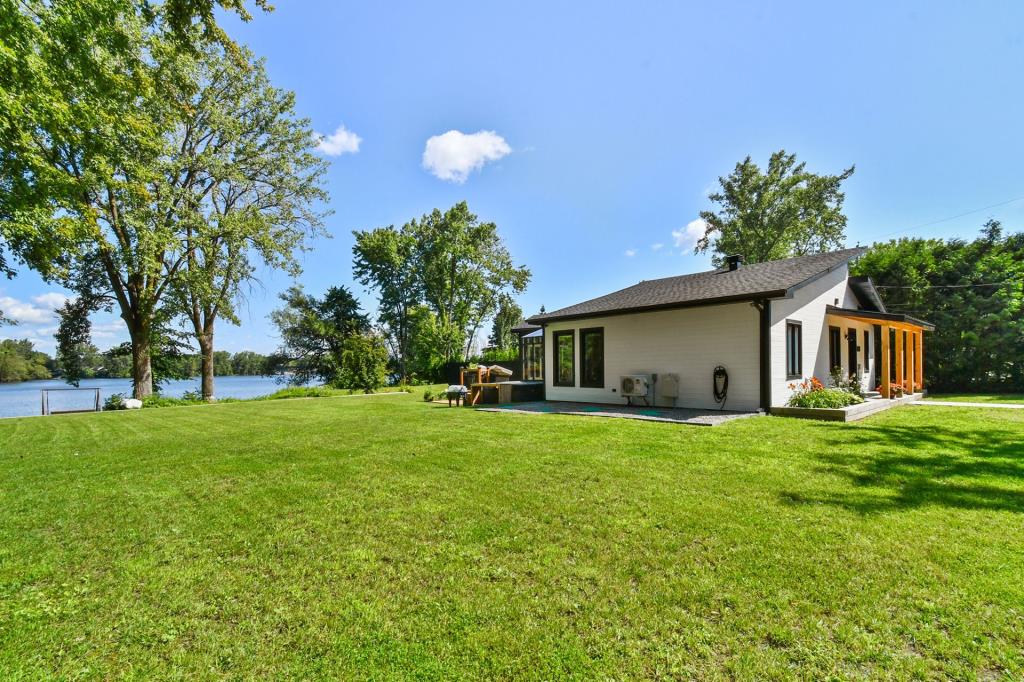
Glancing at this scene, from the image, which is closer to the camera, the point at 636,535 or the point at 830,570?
the point at 830,570

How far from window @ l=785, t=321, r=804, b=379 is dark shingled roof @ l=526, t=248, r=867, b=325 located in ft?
3.83

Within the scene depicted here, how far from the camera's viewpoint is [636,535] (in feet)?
9.75

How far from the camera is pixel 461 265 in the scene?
3184cm

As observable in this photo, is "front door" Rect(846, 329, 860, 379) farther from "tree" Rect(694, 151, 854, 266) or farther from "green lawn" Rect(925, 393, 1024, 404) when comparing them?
"tree" Rect(694, 151, 854, 266)

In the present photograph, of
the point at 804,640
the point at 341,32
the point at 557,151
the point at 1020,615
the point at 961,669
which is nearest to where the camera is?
the point at 961,669

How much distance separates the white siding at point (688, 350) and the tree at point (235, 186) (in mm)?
15076

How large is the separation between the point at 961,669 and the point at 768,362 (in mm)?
7708

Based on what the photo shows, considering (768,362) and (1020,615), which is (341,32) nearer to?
(768,362)

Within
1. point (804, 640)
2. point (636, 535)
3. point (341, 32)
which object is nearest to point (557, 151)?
point (341, 32)

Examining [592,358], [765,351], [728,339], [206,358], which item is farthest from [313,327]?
[765,351]

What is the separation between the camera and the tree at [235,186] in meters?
17.0

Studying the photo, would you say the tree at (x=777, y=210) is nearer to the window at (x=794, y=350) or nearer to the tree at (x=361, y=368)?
the window at (x=794, y=350)

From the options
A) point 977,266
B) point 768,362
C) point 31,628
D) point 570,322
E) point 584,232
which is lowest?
point 31,628

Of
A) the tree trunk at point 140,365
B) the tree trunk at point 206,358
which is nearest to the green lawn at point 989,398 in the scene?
the tree trunk at point 206,358
